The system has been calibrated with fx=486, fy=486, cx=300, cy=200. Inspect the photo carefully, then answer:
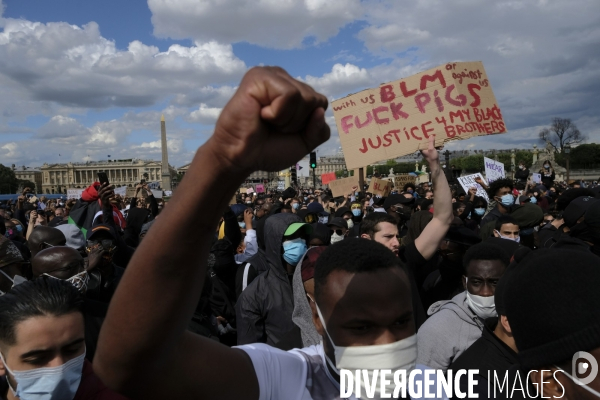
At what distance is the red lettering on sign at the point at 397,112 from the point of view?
5.07 meters

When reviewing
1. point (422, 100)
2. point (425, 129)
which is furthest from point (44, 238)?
point (422, 100)

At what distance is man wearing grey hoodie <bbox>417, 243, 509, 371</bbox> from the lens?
265 centimetres

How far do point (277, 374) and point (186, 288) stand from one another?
530 millimetres

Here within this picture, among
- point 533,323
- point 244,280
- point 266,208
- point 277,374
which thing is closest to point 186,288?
point 277,374

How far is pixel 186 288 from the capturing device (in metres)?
1.00

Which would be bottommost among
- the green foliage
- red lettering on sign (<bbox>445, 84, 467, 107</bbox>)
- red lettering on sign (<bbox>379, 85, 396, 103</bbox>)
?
the green foliage

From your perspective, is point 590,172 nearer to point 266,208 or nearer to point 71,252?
point 266,208

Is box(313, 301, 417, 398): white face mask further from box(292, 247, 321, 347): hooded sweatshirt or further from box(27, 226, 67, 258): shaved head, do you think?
box(27, 226, 67, 258): shaved head

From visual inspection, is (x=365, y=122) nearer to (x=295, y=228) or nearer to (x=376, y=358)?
(x=295, y=228)

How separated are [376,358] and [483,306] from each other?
1709 mm

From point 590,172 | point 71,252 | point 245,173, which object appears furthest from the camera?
point 590,172

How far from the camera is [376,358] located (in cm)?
143

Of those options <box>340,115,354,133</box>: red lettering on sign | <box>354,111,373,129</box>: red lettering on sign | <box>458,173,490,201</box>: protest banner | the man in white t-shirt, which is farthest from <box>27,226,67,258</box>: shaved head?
<box>458,173,490,201</box>: protest banner

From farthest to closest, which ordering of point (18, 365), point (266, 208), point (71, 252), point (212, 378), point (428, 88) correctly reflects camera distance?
point (266, 208)
point (428, 88)
point (71, 252)
point (18, 365)
point (212, 378)
